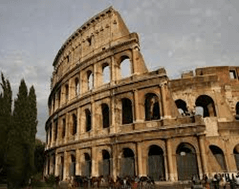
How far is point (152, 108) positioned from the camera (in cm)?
2102

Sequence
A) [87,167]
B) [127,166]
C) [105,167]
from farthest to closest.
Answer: [87,167], [105,167], [127,166]

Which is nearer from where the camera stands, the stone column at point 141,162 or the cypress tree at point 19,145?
the cypress tree at point 19,145

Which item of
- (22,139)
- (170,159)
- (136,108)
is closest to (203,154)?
(170,159)

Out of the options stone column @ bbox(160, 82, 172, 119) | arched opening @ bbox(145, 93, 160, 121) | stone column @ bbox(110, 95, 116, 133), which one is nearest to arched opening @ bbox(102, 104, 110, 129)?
stone column @ bbox(110, 95, 116, 133)

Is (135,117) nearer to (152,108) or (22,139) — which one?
(152,108)

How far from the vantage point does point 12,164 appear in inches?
529

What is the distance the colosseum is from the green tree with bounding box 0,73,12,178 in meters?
5.93

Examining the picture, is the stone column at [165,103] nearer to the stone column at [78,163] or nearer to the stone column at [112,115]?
the stone column at [112,115]

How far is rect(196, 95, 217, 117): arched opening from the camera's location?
19.1m

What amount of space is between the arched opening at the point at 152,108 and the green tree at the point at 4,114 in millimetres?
10545

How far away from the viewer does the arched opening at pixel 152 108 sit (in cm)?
2030

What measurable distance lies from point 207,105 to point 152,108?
450cm

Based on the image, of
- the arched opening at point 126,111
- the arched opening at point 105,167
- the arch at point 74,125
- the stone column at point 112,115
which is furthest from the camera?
the arch at point 74,125

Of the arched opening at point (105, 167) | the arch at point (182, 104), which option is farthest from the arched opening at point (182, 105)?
the arched opening at point (105, 167)
